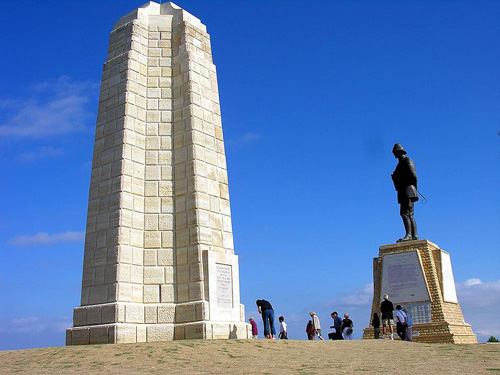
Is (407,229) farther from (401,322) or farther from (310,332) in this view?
(310,332)

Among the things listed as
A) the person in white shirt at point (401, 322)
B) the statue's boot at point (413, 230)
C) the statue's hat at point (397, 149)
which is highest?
the statue's hat at point (397, 149)

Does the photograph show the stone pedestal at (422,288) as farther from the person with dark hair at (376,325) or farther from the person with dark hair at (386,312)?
the person with dark hair at (386,312)

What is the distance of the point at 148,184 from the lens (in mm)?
12539

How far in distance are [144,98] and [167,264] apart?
4255 mm

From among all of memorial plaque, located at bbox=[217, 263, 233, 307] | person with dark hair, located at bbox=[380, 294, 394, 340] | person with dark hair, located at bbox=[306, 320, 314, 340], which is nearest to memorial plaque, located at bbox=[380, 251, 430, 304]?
person with dark hair, located at bbox=[380, 294, 394, 340]

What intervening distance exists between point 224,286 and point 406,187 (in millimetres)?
8072

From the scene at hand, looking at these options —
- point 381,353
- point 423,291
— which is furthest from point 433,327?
point 381,353

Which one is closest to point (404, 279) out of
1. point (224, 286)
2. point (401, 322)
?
point (401, 322)

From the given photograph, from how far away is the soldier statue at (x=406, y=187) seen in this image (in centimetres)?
1705

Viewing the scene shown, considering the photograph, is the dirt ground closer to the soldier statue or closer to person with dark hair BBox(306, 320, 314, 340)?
person with dark hair BBox(306, 320, 314, 340)

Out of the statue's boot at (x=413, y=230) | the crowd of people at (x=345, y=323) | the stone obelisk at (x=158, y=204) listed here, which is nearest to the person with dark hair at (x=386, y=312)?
the crowd of people at (x=345, y=323)

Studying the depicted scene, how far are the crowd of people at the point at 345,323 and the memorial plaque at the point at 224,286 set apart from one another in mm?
2211

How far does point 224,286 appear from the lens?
11969 millimetres

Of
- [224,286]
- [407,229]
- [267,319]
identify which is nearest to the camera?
[224,286]
